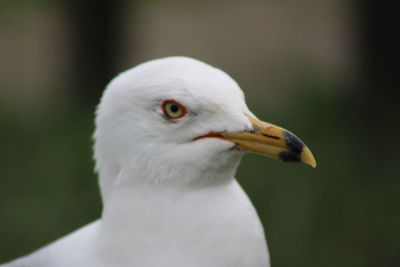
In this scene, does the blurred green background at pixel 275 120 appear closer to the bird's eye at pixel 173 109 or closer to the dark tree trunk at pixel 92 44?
the dark tree trunk at pixel 92 44

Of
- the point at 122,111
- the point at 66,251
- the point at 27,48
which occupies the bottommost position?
the point at 27,48

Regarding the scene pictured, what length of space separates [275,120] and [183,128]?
159 inches

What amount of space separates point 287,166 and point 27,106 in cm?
321

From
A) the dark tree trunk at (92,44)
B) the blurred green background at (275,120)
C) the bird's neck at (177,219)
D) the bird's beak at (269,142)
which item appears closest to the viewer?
the bird's beak at (269,142)

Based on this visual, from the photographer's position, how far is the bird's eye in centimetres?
270

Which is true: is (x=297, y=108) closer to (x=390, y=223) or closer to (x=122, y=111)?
(x=390, y=223)

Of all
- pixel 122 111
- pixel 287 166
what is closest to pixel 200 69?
Result: pixel 122 111

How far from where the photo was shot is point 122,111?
2809 millimetres

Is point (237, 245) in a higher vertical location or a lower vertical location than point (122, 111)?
lower

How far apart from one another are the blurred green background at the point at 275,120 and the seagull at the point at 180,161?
2.55 m

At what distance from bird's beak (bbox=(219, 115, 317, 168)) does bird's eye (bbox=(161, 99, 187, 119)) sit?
7.1 inches

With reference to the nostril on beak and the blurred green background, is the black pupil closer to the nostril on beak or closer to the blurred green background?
the nostril on beak

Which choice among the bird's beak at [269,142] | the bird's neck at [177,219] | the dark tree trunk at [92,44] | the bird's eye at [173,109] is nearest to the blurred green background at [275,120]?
the dark tree trunk at [92,44]

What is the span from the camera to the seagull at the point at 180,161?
2678 mm
